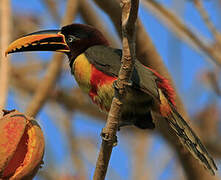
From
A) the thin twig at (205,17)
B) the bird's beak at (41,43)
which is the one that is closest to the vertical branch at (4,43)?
the bird's beak at (41,43)

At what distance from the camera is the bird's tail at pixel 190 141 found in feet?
8.92

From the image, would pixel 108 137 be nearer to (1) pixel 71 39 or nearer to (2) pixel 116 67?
(2) pixel 116 67

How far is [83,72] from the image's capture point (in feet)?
10.3

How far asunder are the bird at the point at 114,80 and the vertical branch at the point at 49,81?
0.21m

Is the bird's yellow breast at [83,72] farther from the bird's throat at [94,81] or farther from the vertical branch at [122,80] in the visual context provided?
the vertical branch at [122,80]

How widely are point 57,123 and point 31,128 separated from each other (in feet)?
13.3

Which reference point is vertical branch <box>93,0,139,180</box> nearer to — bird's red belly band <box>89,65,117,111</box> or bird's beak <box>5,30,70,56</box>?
bird's red belly band <box>89,65,117,111</box>

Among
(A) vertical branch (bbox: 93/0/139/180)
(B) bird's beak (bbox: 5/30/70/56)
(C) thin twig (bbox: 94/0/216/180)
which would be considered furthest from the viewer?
(C) thin twig (bbox: 94/0/216/180)

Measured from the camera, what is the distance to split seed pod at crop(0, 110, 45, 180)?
6.32 feet

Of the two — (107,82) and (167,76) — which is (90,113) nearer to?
(167,76)

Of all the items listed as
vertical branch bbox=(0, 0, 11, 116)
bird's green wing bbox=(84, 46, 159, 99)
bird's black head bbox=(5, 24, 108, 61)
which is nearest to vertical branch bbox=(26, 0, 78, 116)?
bird's black head bbox=(5, 24, 108, 61)

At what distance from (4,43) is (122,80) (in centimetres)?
101

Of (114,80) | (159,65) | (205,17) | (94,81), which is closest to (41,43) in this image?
(94,81)

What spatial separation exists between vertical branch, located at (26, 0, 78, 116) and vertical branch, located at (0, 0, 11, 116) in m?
0.47
